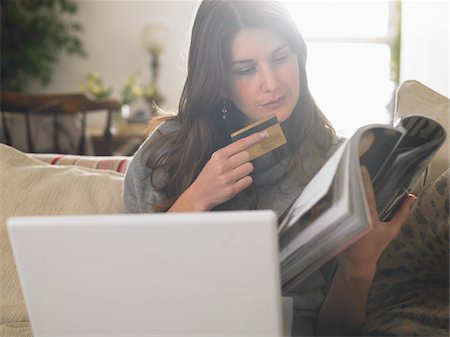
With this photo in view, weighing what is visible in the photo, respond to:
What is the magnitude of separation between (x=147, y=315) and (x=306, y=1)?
14.0 feet

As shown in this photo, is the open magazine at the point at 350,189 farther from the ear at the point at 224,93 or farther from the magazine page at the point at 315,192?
the ear at the point at 224,93

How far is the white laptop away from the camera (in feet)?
1.70

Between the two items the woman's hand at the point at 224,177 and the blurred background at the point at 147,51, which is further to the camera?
the blurred background at the point at 147,51

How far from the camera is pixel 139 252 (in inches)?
21.3

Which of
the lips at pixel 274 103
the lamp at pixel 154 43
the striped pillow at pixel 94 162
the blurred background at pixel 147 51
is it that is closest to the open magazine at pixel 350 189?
the lips at pixel 274 103

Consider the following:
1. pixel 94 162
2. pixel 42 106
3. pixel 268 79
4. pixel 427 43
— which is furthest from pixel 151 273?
pixel 42 106

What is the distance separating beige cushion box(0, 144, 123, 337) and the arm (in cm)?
46

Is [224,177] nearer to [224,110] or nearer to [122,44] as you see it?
[224,110]

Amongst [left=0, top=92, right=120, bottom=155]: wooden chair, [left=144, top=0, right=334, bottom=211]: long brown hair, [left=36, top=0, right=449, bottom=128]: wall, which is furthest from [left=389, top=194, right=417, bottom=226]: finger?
[left=36, top=0, right=449, bottom=128]: wall

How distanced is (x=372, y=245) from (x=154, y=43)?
4.53m

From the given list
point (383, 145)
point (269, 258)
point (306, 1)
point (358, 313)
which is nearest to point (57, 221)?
point (269, 258)

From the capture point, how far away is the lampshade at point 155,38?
503 centimetres

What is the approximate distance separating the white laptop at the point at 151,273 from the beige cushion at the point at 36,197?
0.50 meters

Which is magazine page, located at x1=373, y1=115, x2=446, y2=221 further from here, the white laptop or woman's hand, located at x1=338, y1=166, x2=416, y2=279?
the white laptop
